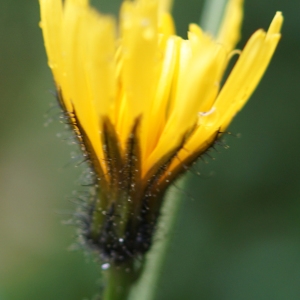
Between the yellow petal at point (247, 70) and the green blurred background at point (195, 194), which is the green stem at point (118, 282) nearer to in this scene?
the yellow petal at point (247, 70)

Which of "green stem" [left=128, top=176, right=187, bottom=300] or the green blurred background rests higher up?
"green stem" [left=128, top=176, right=187, bottom=300]

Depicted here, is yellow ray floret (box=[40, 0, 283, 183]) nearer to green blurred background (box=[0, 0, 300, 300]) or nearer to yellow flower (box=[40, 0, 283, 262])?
yellow flower (box=[40, 0, 283, 262])

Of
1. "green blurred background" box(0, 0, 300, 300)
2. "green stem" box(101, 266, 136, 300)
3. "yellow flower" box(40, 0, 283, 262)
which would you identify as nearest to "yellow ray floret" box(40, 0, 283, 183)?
"yellow flower" box(40, 0, 283, 262)

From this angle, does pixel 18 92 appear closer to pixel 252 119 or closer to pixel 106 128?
pixel 252 119

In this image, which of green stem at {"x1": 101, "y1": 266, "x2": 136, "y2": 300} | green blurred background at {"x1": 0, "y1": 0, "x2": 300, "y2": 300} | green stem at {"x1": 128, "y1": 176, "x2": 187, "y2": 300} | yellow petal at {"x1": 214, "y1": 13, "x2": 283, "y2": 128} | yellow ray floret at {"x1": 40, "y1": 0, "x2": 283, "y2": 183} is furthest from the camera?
green blurred background at {"x1": 0, "y1": 0, "x2": 300, "y2": 300}

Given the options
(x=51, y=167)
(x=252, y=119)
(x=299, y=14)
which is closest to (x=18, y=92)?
(x=51, y=167)
